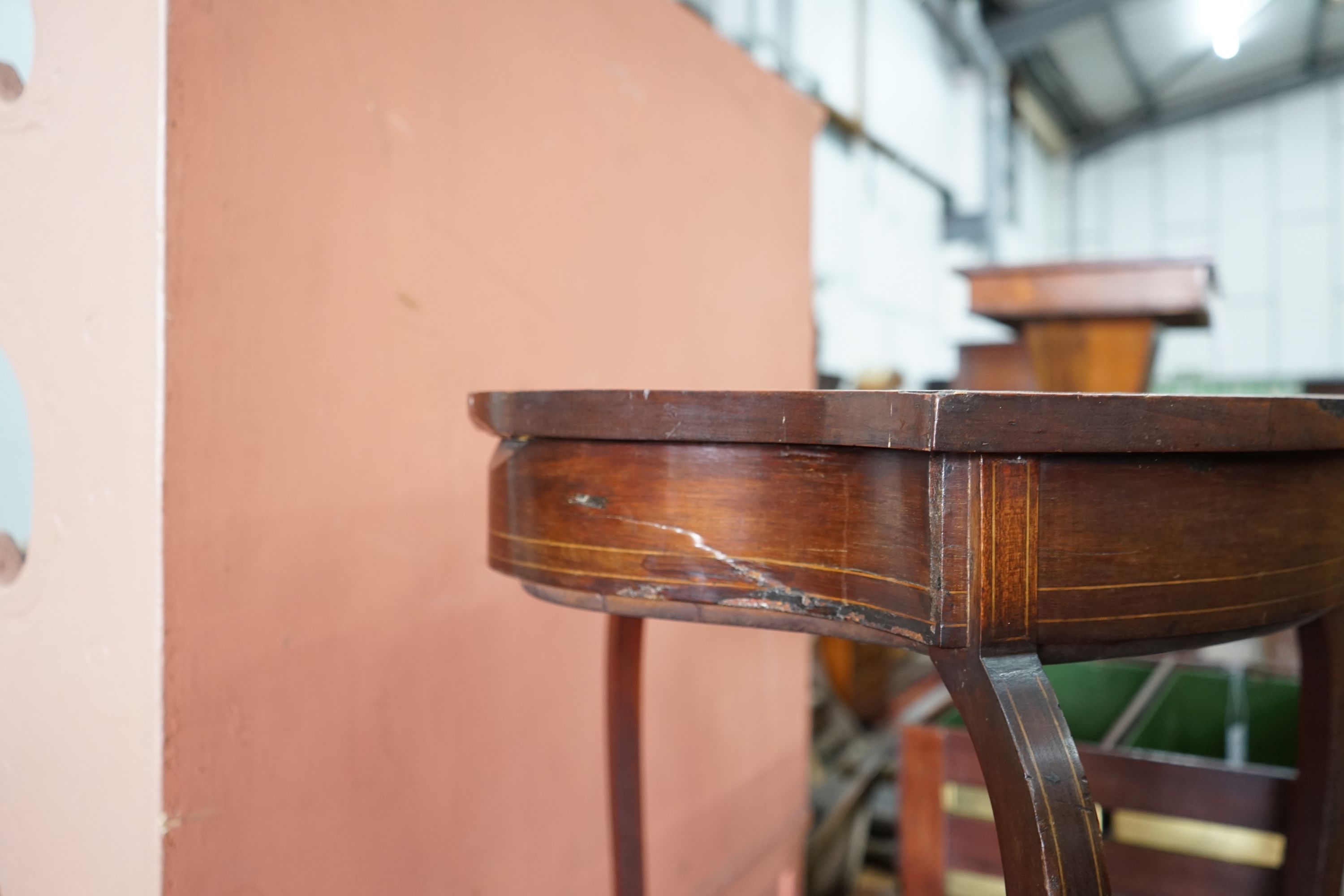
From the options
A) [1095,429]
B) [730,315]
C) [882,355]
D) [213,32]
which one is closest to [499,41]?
[213,32]

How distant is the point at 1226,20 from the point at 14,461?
221 centimetres

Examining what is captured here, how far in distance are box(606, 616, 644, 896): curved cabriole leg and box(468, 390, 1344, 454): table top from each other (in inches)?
17.8

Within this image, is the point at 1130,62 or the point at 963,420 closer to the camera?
the point at 963,420

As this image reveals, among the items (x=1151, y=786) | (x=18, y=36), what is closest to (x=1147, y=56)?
(x=1151, y=786)

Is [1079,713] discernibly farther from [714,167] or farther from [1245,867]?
[714,167]

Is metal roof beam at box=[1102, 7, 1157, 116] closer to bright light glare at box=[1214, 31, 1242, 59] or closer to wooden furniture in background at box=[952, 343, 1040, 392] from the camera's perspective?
bright light glare at box=[1214, 31, 1242, 59]

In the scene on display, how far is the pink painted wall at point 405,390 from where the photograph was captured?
Result: 778 mm

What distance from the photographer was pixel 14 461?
33.9 inches

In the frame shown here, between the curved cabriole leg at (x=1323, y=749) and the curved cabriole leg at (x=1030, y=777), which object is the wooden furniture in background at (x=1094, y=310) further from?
the curved cabriole leg at (x=1030, y=777)

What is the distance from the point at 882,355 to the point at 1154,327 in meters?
2.94

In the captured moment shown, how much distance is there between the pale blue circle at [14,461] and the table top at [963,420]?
562 mm

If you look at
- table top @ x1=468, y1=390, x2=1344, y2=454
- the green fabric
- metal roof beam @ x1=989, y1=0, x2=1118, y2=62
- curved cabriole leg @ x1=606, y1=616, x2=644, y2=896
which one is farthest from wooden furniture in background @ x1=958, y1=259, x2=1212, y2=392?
metal roof beam @ x1=989, y1=0, x2=1118, y2=62

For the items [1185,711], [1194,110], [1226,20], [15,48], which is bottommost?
[1185,711]

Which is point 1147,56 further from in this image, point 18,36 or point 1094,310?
point 18,36
